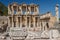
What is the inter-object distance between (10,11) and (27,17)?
5454 mm

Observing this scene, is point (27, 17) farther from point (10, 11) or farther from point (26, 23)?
point (10, 11)

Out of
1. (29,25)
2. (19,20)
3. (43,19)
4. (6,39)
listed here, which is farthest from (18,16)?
(6,39)

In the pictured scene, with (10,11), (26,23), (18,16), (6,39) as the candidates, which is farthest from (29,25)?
(6,39)

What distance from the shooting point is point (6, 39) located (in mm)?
7070

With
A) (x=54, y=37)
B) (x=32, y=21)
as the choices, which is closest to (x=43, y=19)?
(x=32, y=21)

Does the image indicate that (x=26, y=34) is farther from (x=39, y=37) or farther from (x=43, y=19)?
(x=43, y=19)

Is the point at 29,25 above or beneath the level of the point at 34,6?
beneath

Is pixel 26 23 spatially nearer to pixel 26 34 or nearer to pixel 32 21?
pixel 32 21

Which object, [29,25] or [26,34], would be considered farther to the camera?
[29,25]

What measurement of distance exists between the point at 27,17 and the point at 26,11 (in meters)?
2.09

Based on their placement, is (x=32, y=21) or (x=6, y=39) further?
(x=32, y=21)

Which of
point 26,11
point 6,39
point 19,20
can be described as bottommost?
point 6,39

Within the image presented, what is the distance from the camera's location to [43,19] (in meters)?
42.6

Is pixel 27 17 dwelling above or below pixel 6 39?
above
